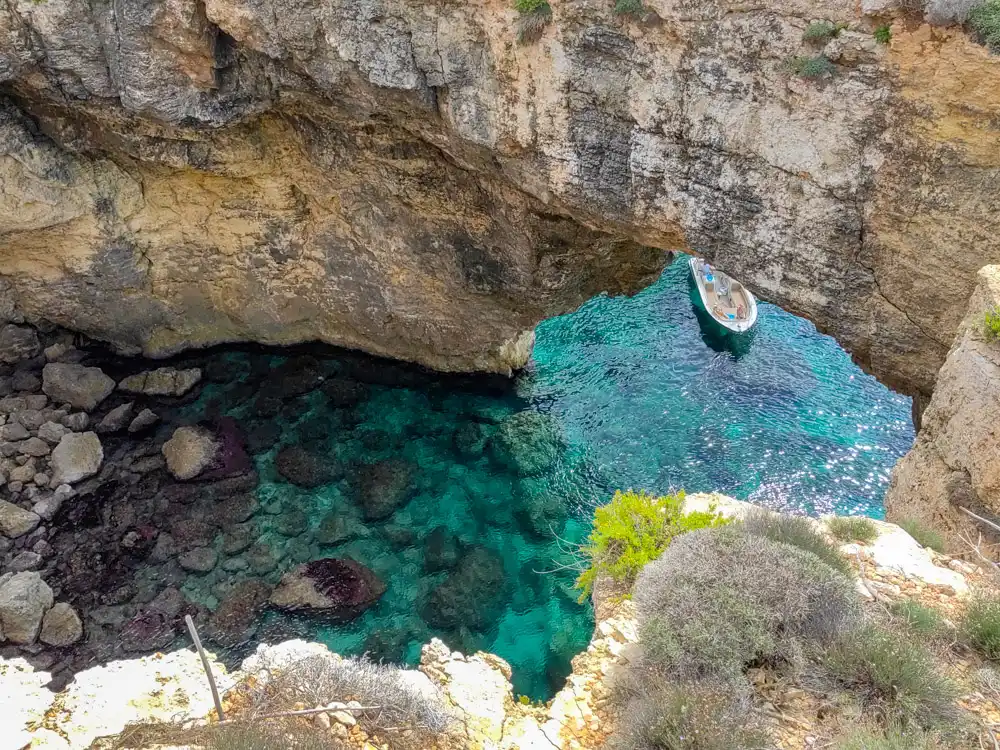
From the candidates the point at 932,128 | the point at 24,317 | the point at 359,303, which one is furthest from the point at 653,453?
the point at 24,317

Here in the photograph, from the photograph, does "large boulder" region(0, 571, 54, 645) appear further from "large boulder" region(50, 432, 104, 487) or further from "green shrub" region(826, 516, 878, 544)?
"green shrub" region(826, 516, 878, 544)

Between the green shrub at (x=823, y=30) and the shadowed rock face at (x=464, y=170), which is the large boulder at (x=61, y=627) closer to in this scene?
the shadowed rock face at (x=464, y=170)

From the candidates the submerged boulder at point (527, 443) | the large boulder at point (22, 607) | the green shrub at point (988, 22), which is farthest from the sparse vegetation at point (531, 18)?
the large boulder at point (22, 607)

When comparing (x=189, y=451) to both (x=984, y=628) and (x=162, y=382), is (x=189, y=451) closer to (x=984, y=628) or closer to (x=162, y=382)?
(x=162, y=382)

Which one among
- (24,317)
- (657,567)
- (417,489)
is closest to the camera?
(657,567)

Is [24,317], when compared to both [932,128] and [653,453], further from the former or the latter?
[932,128]

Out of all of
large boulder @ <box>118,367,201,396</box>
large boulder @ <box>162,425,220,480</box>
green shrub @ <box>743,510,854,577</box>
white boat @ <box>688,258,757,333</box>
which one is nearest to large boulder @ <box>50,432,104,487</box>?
large boulder @ <box>162,425,220,480</box>
